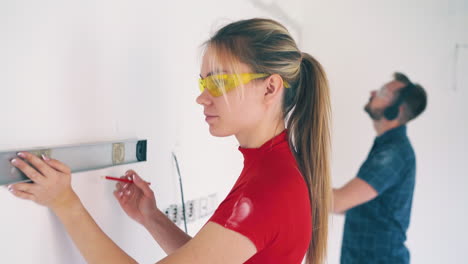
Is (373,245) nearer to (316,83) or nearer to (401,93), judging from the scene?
→ (401,93)

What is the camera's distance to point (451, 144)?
251 cm

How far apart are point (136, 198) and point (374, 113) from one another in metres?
1.82

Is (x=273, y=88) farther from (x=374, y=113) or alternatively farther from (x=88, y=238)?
(x=374, y=113)

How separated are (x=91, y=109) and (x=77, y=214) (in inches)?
13.2

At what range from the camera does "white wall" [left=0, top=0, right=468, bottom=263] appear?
0.93 metres

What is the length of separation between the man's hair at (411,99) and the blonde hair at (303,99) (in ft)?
5.00

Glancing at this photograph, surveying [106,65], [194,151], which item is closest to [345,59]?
[194,151]

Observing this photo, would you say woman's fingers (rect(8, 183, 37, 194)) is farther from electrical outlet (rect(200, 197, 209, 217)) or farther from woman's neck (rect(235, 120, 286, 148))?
electrical outlet (rect(200, 197, 209, 217))

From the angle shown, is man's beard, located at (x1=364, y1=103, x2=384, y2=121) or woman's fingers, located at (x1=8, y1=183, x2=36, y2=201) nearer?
woman's fingers, located at (x1=8, y1=183, x2=36, y2=201)

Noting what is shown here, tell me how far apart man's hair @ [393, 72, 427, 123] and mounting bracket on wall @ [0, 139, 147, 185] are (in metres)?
1.77

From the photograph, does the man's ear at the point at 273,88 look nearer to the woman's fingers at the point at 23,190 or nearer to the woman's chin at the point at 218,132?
the woman's chin at the point at 218,132

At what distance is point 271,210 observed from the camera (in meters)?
0.80

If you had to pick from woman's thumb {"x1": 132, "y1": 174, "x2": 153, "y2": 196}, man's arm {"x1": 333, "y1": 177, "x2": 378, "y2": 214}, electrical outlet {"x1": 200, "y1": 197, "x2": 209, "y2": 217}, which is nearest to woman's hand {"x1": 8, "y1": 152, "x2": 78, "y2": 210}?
woman's thumb {"x1": 132, "y1": 174, "x2": 153, "y2": 196}

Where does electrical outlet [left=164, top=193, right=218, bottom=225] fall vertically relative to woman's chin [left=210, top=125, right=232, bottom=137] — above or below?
below
